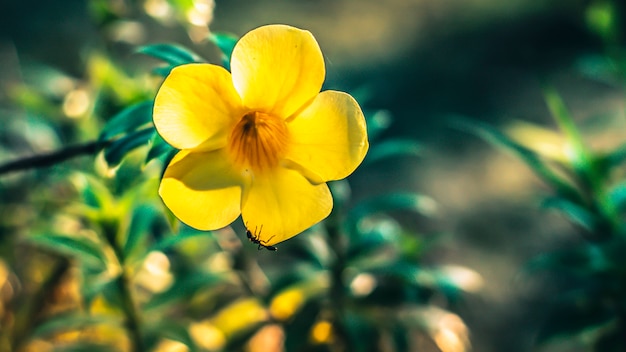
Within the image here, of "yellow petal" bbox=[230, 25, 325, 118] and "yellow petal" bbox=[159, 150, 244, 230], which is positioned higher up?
"yellow petal" bbox=[230, 25, 325, 118]

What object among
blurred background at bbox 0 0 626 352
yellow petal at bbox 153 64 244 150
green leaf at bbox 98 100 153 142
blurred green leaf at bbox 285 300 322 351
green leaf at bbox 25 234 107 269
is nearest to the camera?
yellow petal at bbox 153 64 244 150

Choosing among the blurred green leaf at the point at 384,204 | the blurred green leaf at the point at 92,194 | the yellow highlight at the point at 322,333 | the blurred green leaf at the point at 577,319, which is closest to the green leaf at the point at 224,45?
the blurred green leaf at the point at 92,194

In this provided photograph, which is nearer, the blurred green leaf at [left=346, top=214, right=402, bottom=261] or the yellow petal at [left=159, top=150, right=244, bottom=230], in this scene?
the yellow petal at [left=159, top=150, right=244, bottom=230]

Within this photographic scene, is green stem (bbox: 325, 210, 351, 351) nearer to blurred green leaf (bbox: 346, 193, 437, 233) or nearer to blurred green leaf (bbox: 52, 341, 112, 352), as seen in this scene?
blurred green leaf (bbox: 346, 193, 437, 233)

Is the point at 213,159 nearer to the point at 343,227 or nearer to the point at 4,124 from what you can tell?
the point at 343,227

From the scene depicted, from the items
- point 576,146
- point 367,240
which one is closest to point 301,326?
point 367,240

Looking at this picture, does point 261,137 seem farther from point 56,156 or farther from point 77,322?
point 77,322

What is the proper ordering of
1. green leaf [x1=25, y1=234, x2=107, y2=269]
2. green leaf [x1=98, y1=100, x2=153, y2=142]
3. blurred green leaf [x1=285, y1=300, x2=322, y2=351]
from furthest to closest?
1. blurred green leaf [x1=285, y1=300, x2=322, y2=351]
2. green leaf [x1=25, y1=234, x2=107, y2=269]
3. green leaf [x1=98, y1=100, x2=153, y2=142]

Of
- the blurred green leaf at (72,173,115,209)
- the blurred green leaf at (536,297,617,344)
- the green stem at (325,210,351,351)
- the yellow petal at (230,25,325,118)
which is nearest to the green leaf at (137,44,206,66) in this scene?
the yellow petal at (230,25,325,118)

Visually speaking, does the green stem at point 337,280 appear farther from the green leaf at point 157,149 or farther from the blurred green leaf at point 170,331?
the green leaf at point 157,149
